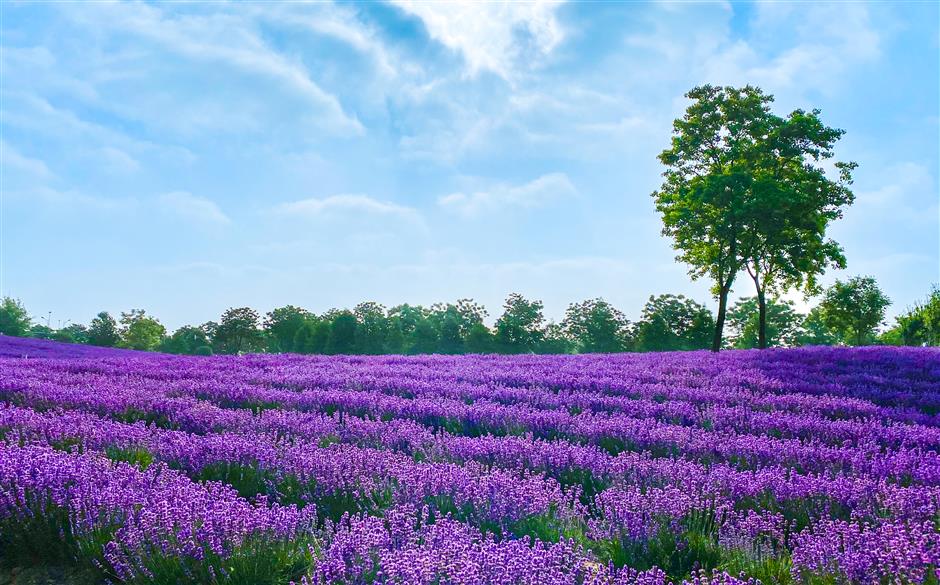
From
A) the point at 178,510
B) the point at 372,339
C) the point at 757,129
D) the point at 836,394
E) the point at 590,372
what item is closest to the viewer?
the point at 178,510

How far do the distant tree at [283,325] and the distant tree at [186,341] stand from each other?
554 cm

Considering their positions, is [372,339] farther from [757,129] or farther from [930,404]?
[930,404]

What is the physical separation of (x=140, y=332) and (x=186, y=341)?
7.49 meters

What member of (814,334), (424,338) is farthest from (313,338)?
(814,334)

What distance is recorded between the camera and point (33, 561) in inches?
121

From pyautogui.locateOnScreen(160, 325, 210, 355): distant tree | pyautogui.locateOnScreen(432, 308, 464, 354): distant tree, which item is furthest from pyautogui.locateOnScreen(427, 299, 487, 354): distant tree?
pyautogui.locateOnScreen(160, 325, 210, 355): distant tree

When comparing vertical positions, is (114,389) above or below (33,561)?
above

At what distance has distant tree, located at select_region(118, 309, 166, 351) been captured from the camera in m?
61.0

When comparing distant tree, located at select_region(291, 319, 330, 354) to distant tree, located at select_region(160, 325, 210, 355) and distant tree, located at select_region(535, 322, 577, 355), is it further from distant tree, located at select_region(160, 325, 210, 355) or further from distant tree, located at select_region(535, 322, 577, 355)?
distant tree, located at select_region(535, 322, 577, 355)

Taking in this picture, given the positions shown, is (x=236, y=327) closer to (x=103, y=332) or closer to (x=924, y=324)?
(x=103, y=332)

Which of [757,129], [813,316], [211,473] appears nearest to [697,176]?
[757,129]

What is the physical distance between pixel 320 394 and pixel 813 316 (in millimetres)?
63772

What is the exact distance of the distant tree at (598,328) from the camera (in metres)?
50.9

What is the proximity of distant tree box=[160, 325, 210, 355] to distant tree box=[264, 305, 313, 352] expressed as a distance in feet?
18.2
